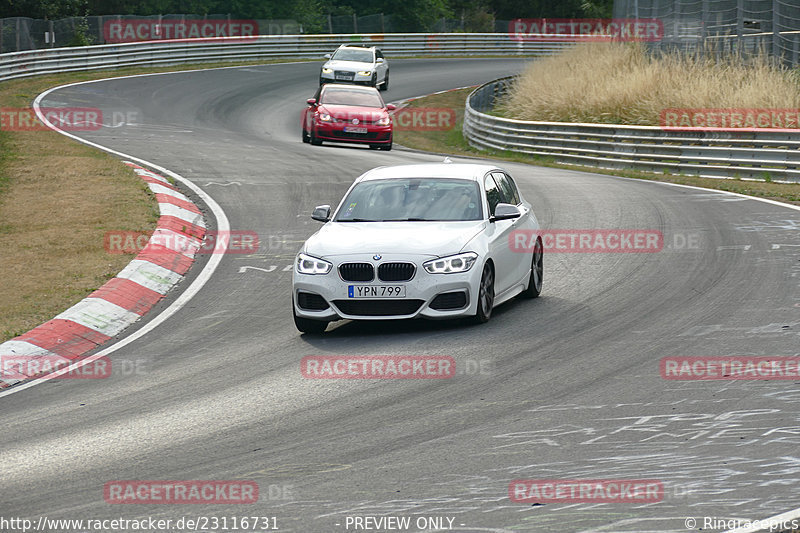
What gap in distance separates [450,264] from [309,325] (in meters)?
1.45

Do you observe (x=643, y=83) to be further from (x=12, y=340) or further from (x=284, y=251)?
(x=12, y=340)

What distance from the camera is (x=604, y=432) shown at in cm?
742

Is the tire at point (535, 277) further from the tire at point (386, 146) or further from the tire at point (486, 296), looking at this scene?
the tire at point (386, 146)

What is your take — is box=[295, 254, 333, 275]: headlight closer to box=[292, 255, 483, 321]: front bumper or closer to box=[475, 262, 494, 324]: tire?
box=[292, 255, 483, 321]: front bumper

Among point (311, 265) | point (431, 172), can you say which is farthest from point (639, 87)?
point (311, 265)

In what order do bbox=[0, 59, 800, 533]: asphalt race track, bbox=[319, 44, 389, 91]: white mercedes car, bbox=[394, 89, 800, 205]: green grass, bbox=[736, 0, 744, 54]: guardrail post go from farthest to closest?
bbox=[319, 44, 389, 91]: white mercedes car
bbox=[736, 0, 744, 54]: guardrail post
bbox=[394, 89, 800, 205]: green grass
bbox=[0, 59, 800, 533]: asphalt race track

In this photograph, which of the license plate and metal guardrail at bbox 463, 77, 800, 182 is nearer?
the license plate

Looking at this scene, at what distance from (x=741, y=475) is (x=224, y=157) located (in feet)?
64.7

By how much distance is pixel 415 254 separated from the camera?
10555mm

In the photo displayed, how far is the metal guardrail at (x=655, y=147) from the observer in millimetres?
22984

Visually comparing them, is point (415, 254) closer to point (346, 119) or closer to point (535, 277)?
point (535, 277)

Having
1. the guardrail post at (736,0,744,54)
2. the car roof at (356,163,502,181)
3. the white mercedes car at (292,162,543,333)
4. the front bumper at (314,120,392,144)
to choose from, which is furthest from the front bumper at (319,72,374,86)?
the white mercedes car at (292,162,543,333)

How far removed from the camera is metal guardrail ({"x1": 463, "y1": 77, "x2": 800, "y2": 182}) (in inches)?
905

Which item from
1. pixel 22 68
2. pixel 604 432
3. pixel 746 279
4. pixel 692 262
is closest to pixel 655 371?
pixel 604 432
